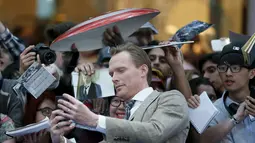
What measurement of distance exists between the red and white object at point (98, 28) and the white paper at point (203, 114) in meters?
0.75

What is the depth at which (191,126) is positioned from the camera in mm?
6016

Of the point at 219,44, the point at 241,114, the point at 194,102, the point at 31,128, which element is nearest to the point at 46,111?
the point at 31,128

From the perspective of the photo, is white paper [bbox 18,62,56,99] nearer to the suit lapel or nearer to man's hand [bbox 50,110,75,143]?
man's hand [bbox 50,110,75,143]

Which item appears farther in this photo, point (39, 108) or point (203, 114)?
point (39, 108)

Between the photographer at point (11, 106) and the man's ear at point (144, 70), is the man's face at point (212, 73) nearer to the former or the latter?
→ the photographer at point (11, 106)

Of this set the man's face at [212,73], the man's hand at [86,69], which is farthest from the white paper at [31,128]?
the man's face at [212,73]

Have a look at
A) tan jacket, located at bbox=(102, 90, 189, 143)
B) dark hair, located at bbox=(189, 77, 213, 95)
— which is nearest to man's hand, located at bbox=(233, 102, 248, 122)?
tan jacket, located at bbox=(102, 90, 189, 143)

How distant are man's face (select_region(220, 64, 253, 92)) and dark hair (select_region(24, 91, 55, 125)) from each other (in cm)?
136

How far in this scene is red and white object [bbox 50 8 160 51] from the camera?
5.94 metres

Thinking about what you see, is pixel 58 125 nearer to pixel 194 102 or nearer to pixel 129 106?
pixel 129 106

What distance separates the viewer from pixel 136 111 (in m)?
5.26

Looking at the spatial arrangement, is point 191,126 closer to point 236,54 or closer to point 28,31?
point 236,54

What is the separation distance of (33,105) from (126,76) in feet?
4.32

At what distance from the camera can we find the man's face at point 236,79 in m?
6.06
